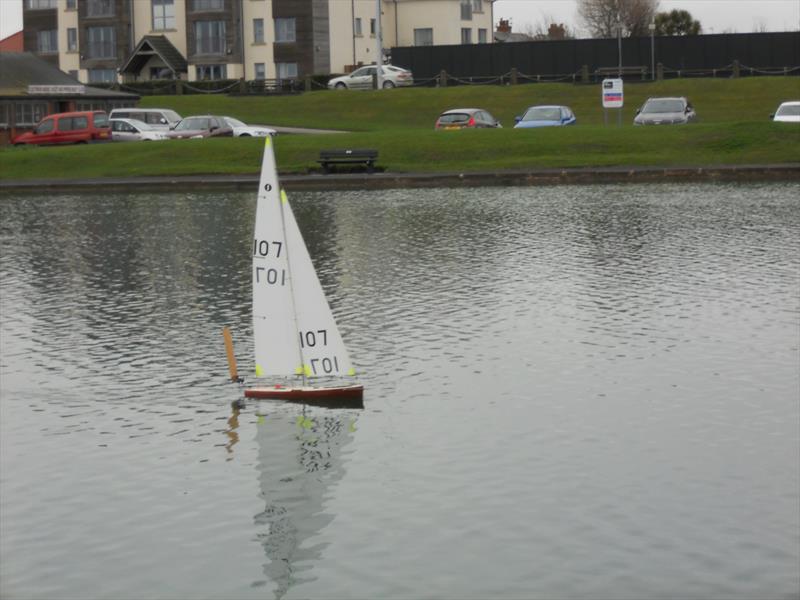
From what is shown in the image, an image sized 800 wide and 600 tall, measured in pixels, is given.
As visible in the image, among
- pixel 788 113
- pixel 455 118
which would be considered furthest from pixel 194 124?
pixel 788 113

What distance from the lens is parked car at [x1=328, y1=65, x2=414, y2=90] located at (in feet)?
284

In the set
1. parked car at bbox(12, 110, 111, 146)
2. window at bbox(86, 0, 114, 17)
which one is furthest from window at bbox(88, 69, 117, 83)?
parked car at bbox(12, 110, 111, 146)

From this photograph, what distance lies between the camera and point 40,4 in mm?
102938

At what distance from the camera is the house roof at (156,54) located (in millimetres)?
96500

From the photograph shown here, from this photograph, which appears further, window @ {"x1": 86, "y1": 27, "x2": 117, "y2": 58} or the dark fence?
window @ {"x1": 86, "y1": 27, "x2": 117, "y2": 58}

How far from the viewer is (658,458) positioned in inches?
591

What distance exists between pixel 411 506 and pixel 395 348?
6924 millimetres

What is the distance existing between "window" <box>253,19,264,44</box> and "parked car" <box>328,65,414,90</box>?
10.7 metres

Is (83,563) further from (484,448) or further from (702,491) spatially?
(702,491)

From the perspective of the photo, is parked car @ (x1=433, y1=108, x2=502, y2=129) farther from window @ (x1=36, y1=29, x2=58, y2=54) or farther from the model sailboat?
window @ (x1=36, y1=29, x2=58, y2=54)

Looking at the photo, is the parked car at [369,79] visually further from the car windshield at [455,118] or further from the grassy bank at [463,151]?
the car windshield at [455,118]

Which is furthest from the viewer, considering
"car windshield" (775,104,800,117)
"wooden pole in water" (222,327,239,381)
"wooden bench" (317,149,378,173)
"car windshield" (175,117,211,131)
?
"car windshield" (175,117,211,131)

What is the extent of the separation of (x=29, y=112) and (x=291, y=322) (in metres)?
53.6

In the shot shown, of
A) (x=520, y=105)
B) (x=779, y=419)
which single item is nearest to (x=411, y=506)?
(x=779, y=419)
